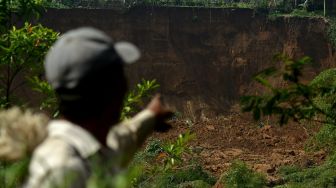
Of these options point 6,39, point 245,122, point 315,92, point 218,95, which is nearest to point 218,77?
point 218,95

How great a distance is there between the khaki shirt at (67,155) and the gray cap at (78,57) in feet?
0.36

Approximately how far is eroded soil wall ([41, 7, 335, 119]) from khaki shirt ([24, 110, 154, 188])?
19.9 metres

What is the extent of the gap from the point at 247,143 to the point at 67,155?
17.0m

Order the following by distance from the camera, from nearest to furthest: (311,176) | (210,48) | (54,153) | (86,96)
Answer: (54,153) → (86,96) → (311,176) → (210,48)

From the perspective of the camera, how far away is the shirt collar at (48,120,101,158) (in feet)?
5.30

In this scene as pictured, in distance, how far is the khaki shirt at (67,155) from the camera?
1.48 metres

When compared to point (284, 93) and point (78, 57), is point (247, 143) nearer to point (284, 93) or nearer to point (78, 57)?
point (284, 93)

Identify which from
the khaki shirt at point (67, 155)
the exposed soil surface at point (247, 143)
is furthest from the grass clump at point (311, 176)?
the khaki shirt at point (67, 155)

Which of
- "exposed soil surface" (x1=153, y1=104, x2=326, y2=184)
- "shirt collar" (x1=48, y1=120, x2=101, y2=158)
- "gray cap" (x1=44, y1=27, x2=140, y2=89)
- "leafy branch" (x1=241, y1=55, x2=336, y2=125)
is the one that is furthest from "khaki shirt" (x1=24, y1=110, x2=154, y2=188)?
"exposed soil surface" (x1=153, y1=104, x2=326, y2=184)

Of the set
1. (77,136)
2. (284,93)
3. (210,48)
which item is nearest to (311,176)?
(210,48)

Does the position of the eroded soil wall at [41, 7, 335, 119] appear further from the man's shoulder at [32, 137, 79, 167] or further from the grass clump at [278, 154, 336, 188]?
the man's shoulder at [32, 137, 79, 167]

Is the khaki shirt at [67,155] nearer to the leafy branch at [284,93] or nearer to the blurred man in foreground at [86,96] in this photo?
the blurred man in foreground at [86,96]

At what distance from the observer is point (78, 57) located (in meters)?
1.64

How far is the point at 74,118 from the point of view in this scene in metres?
1.69
